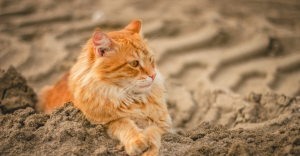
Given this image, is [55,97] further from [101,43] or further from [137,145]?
[137,145]

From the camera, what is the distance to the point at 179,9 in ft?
16.7

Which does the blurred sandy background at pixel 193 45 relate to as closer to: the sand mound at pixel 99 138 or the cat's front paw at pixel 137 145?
the sand mound at pixel 99 138

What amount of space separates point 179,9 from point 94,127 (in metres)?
4.07

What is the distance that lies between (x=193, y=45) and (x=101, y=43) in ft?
8.09

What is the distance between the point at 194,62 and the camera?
Answer: 3605 mm

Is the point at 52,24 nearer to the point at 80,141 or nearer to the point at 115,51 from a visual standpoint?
the point at 115,51

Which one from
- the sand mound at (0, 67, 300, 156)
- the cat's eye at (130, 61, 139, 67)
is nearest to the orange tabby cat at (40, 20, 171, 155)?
the cat's eye at (130, 61, 139, 67)

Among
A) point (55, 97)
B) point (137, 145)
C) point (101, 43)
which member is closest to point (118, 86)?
point (101, 43)

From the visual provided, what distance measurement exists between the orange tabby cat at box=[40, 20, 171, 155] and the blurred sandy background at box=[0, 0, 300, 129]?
3.07 feet

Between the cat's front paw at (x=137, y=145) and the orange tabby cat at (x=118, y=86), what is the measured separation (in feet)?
0.23

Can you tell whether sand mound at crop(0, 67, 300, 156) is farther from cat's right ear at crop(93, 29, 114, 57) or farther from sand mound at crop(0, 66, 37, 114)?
cat's right ear at crop(93, 29, 114, 57)

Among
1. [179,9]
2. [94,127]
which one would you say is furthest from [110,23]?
[94,127]

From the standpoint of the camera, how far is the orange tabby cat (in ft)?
5.86

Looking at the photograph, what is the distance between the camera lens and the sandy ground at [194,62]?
1759mm
